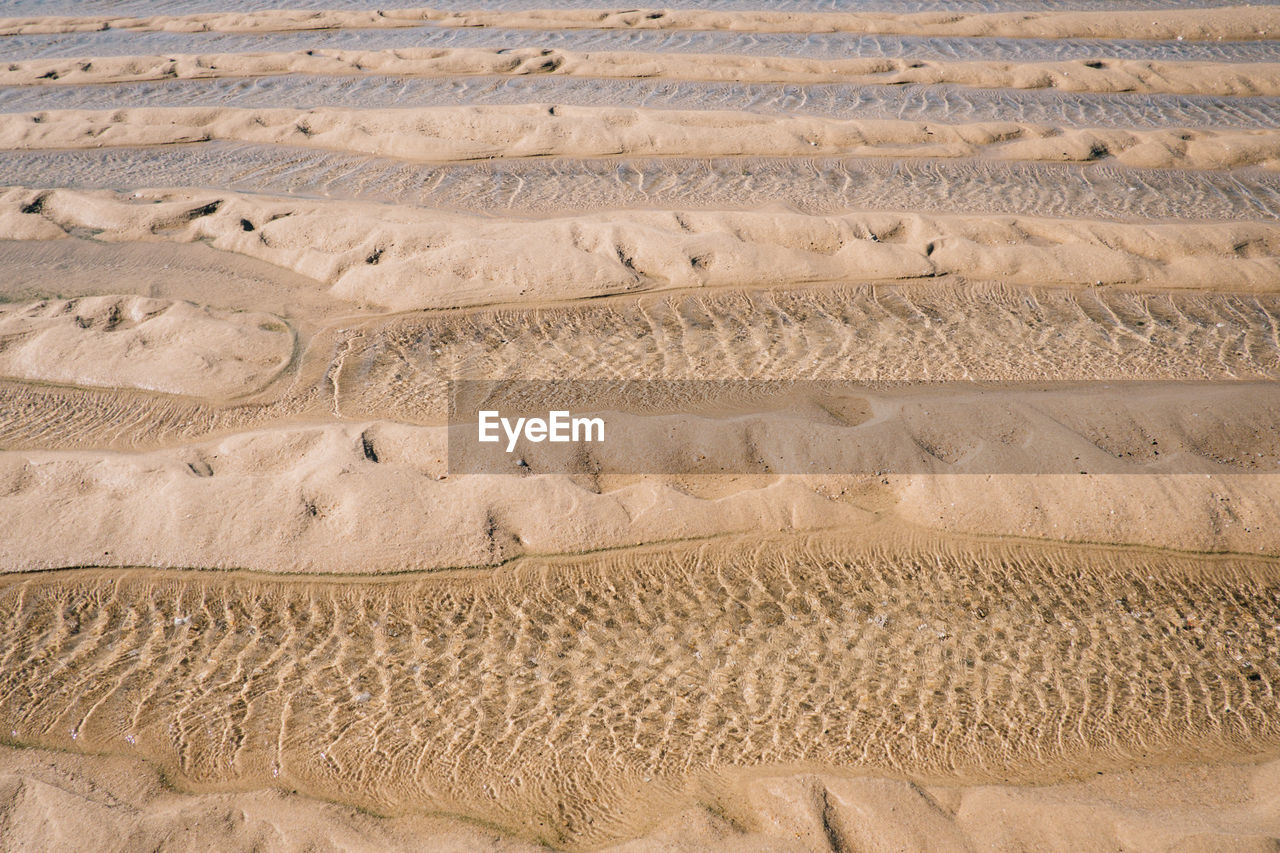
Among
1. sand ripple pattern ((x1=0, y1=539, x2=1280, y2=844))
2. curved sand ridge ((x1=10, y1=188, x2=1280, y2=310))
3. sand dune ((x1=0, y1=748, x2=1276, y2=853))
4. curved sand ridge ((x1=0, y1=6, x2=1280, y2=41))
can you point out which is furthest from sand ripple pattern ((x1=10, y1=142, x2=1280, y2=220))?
curved sand ridge ((x1=0, y1=6, x2=1280, y2=41))

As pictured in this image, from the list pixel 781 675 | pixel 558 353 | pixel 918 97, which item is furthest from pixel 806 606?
pixel 918 97

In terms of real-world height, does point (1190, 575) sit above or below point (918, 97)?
below

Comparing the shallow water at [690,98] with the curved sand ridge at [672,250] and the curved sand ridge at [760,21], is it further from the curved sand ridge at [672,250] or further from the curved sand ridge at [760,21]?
the curved sand ridge at [672,250]

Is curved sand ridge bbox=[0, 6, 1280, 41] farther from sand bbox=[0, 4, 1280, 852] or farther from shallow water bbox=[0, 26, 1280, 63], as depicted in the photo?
sand bbox=[0, 4, 1280, 852]

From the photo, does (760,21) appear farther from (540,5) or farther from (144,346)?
(144,346)

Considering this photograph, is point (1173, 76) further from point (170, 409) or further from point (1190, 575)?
point (170, 409)

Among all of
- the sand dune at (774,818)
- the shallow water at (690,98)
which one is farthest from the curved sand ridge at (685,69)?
the sand dune at (774,818)
